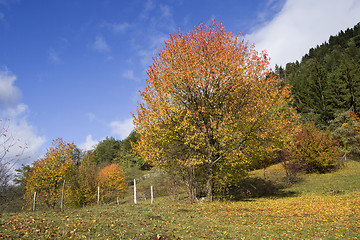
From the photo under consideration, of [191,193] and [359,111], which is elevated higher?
[359,111]

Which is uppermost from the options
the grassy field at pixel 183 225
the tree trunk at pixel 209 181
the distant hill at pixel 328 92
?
the distant hill at pixel 328 92

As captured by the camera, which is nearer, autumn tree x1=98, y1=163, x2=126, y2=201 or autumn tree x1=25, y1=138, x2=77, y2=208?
autumn tree x1=25, y1=138, x2=77, y2=208

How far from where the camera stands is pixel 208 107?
15.8m

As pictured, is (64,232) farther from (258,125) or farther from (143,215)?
(258,125)

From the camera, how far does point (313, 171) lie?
31.1m

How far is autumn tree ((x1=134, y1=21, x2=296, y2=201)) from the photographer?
14.6 m

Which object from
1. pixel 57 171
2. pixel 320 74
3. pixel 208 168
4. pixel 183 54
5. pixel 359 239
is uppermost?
pixel 320 74

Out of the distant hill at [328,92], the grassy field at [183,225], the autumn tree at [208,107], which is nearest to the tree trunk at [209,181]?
the autumn tree at [208,107]

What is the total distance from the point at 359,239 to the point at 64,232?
33.0 ft

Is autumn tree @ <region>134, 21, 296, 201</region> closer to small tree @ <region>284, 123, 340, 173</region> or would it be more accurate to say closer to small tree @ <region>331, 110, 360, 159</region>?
small tree @ <region>284, 123, 340, 173</region>

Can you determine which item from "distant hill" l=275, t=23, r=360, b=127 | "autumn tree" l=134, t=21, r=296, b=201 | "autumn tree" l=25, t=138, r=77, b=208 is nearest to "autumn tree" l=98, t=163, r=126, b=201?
"autumn tree" l=25, t=138, r=77, b=208

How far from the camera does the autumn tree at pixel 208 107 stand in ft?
47.9

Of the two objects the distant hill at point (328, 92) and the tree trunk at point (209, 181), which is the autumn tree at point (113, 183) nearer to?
the tree trunk at point (209, 181)

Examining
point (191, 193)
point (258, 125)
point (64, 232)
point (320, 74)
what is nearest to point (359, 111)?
point (320, 74)
